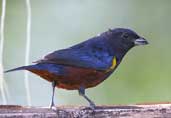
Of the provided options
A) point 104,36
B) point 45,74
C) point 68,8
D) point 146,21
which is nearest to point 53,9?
point 68,8

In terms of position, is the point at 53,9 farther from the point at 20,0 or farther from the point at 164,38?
the point at 164,38

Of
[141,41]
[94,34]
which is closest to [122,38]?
[141,41]

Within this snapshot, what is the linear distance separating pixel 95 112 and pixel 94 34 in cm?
361

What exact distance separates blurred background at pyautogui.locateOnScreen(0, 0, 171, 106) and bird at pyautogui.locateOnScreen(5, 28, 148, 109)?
204 cm

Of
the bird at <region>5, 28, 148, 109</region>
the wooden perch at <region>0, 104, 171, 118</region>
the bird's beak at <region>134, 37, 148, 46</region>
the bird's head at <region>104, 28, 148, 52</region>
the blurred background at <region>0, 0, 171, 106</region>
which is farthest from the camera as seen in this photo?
the blurred background at <region>0, 0, 171, 106</region>

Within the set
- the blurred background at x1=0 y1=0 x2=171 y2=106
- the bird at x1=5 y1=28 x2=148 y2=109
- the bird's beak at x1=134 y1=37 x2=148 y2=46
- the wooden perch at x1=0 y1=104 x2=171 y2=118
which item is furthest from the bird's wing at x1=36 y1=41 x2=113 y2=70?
the blurred background at x1=0 y1=0 x2=171 y2=106

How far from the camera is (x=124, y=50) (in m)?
6.87

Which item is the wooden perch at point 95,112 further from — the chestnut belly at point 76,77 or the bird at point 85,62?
the chestnut belly at point 76,77

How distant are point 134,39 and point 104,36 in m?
0.26

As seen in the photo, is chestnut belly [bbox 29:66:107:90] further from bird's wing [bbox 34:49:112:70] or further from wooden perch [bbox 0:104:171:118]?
wooden perch [bbox 0:104:171:118]

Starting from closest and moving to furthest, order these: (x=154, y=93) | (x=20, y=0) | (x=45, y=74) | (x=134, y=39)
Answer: (x=45, y=74)
(x=134, y=39)
(x=154, y=93)
(x=20, y=0)

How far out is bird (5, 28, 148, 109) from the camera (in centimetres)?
630

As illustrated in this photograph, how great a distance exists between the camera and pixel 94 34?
9.48m

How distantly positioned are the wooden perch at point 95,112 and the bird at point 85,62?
0.35 feet
